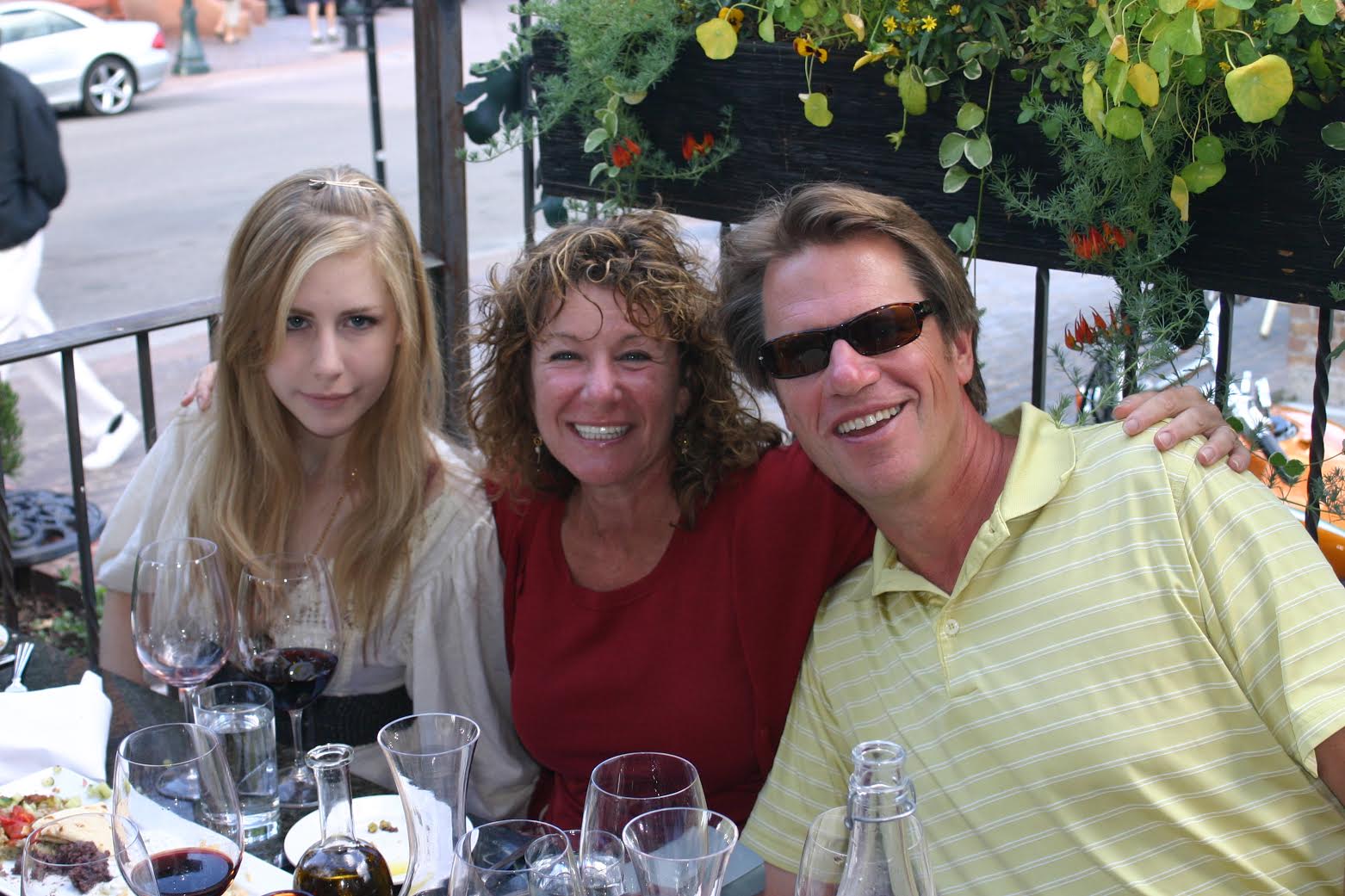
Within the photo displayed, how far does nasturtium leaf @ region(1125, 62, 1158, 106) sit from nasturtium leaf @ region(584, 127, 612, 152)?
1069mm

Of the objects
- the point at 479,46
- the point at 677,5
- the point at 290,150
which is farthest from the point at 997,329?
the point at 479,46

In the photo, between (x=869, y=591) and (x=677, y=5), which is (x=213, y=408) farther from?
(x=869, y=591)

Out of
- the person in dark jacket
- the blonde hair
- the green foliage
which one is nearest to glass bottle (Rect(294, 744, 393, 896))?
→ the blonde hair

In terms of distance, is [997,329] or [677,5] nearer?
[677,5]

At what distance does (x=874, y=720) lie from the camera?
1.91m

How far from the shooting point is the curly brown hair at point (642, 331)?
2.18 meters

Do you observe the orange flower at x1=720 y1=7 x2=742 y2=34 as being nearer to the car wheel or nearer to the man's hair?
the man's hair

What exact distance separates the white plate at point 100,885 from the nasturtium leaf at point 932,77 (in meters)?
1.40

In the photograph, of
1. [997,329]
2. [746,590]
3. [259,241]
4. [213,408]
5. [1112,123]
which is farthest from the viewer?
[997,329]

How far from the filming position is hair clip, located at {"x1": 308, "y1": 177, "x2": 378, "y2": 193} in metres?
2.53

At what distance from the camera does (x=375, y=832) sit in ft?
6.05

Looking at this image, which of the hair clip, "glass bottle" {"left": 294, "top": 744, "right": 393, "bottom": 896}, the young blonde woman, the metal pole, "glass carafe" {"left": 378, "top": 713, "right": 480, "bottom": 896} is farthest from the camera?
the metal pole

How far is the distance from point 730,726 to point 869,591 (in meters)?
0.33

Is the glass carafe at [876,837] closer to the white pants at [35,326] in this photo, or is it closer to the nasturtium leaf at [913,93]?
the nasturtium leaf at [913,93]
